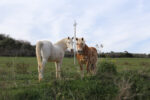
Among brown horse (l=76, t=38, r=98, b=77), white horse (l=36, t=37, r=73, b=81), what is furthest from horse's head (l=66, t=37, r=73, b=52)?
brown horse (l=76, t=38, r=98, b=77)

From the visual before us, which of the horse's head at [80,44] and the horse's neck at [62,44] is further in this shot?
the horse's neck at [62,44]

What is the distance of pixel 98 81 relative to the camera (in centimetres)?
527

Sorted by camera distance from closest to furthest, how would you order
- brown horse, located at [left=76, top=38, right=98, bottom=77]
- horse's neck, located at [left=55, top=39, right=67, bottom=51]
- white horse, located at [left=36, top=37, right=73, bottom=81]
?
white horse, located at [left=36, top=37, right=73, bottom=81] < brown horse, located at [left=76, top=38, right=98, bottom=77] < horse's neck, located at [left=55, top=39, right=67, bottom=51]

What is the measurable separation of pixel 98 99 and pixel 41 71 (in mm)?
3065

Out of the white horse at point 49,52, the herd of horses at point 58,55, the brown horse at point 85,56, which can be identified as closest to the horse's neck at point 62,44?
the white horse at point 49,52

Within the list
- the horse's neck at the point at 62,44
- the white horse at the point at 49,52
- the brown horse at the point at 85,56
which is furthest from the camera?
the horse's neck at the point at 62,44

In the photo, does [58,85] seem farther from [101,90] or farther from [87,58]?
[87,58]

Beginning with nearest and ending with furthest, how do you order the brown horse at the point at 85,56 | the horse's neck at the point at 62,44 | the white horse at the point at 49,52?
the white horse at the point at 49,52 → the brown horse at the point at 85,56 → the horse's neck at the point at 62,44

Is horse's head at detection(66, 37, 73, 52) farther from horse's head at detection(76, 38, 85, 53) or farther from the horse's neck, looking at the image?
horse's head at detection(76, 38, 85, 53)

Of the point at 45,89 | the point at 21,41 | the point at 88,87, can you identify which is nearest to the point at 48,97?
the point at 45,89

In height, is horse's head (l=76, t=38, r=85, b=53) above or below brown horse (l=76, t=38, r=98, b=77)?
above

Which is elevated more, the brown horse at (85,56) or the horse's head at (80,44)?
the horse's head at (80,44)

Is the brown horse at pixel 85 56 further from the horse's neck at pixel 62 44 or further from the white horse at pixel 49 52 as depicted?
the horse's neck at pixel 62 44

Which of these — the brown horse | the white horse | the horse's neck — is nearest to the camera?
the white horse
